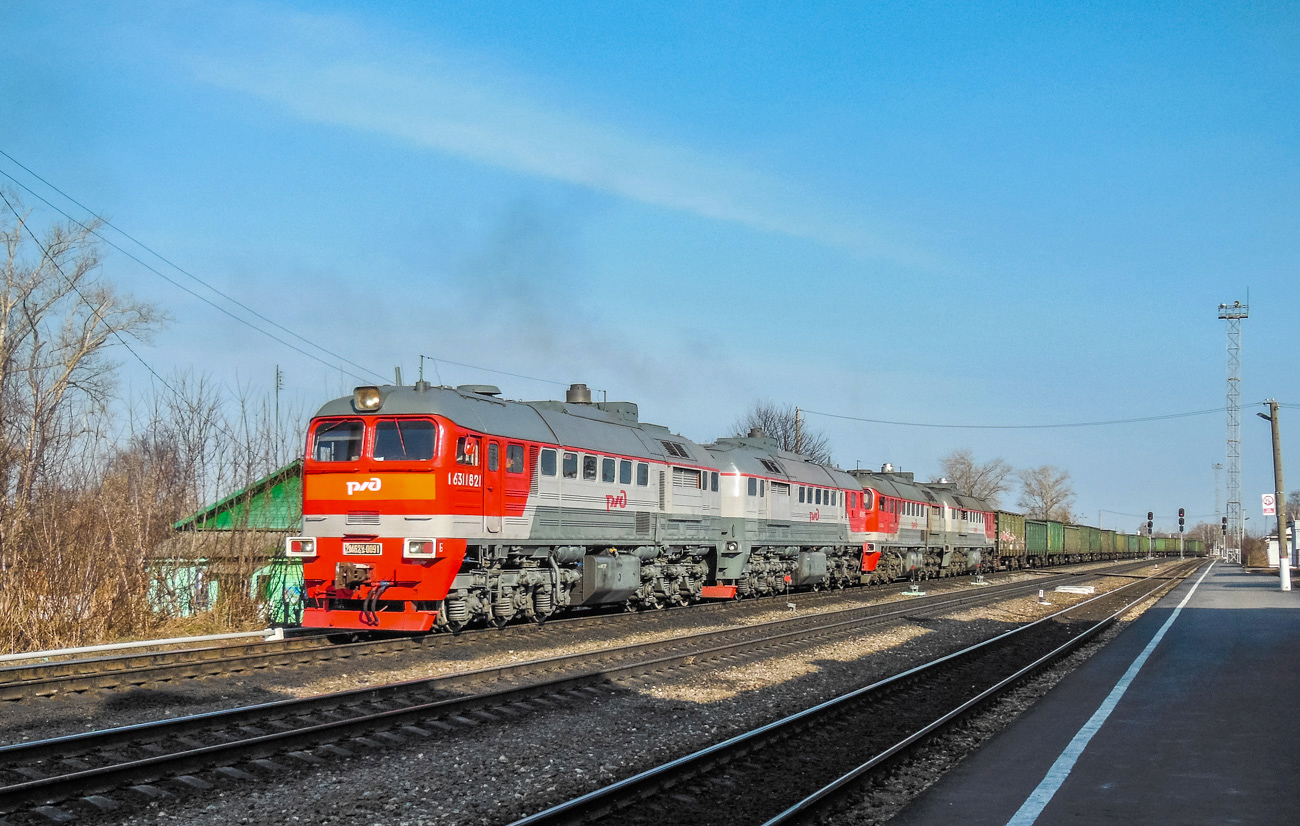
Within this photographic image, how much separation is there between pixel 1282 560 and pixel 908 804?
33357mm

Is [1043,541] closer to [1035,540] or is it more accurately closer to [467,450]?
[1035,540]

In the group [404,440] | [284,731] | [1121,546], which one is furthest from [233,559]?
[1121,546]

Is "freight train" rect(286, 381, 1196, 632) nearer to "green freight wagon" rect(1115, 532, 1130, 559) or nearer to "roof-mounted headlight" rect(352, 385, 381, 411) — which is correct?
"roof-mounted headlight" rect(352, 385, 381, 411)

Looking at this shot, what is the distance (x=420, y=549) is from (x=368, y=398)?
2680 mm

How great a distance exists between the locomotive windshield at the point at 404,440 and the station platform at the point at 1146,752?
29.9 feet

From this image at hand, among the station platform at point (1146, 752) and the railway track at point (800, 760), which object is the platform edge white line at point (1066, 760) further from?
the railway track at point (800, 760)

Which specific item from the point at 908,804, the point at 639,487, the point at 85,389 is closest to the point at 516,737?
the point at 908,804

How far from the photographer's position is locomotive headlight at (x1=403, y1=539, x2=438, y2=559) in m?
15.3

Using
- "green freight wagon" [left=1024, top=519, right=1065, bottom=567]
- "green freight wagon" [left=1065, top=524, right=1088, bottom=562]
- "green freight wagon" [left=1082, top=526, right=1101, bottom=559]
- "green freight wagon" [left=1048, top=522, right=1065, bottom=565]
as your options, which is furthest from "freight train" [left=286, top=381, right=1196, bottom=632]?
"green freight wagon" [left=1082, top=526, right=1101, bottom=559]

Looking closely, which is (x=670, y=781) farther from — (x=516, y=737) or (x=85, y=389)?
(x=85, y=389)

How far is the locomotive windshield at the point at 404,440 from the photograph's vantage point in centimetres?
1580

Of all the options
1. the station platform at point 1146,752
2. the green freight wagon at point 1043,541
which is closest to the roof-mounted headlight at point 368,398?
the station platform at point 1146,752

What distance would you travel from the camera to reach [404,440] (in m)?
16.0

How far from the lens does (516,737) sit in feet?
32.8
